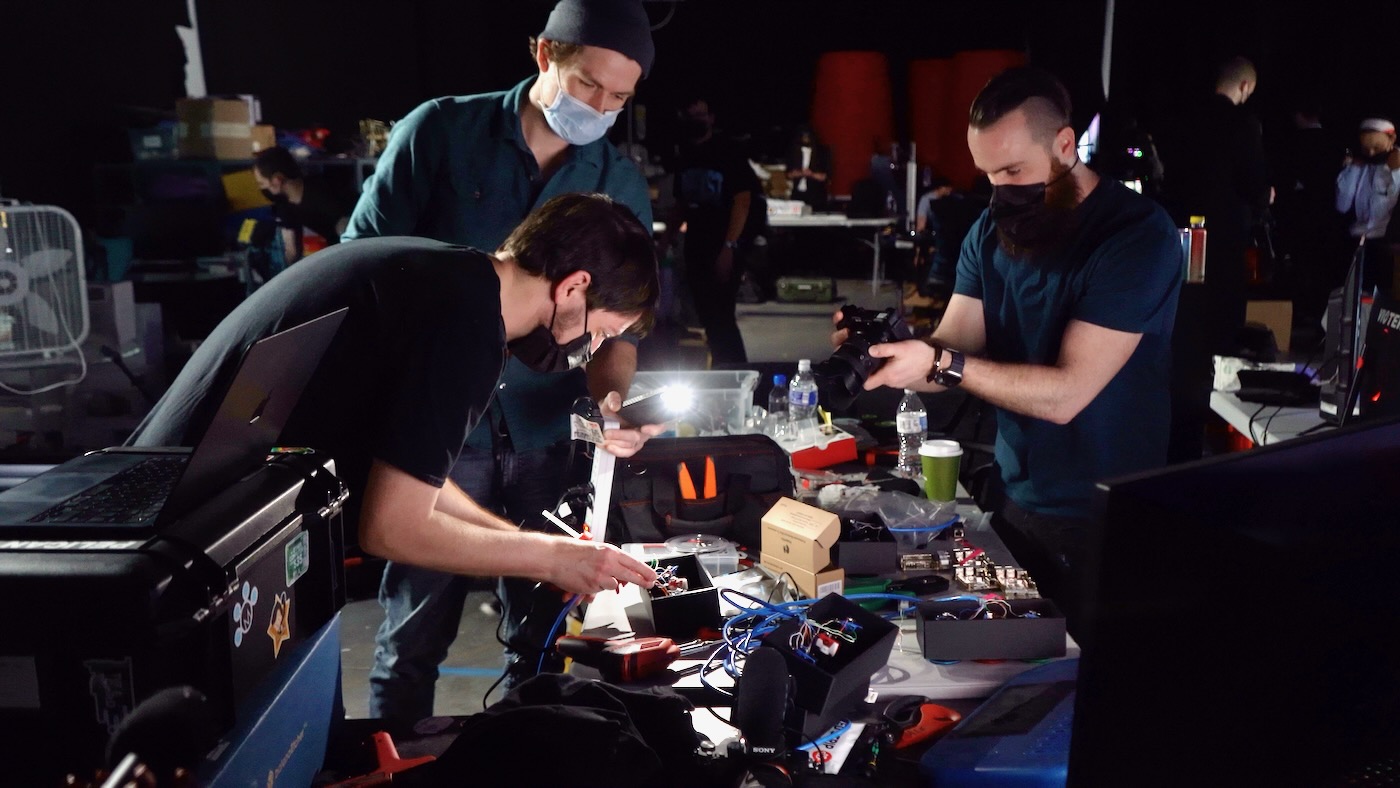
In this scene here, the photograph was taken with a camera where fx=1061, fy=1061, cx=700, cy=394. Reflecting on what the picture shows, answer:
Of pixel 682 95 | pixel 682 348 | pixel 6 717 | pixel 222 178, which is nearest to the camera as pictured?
pixel 6 717

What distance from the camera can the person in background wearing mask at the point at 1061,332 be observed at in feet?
6.56

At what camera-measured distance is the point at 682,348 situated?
6.09 metres

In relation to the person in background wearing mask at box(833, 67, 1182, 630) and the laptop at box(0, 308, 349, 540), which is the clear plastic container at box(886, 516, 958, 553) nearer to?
the person in background wearing mask at box(833, 67, 1182, 630)

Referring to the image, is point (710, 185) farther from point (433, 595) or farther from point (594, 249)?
point (594, 249)

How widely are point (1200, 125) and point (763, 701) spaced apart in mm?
3995

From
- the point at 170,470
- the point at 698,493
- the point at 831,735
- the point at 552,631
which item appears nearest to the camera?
the point at 170,470

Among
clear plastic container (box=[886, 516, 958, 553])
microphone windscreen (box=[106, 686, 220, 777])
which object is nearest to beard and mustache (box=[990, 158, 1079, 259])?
clear plastic container (box=[886, 516, 958, 553])

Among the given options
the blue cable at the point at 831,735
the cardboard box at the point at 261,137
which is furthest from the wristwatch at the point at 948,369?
the cardboard box at the point at 261,137

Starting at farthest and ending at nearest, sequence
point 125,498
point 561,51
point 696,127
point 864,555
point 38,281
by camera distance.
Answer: point 696,127, point 38,281, point 561,51, point 864,555, point 125,498

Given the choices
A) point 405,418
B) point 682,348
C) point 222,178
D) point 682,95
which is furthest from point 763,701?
point 682,95

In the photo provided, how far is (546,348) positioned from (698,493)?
0.50 m

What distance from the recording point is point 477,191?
221cm

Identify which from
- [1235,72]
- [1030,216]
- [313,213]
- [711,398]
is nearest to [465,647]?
[711,398]

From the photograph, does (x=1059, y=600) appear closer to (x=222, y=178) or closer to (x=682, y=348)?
(x=682, y=348)
